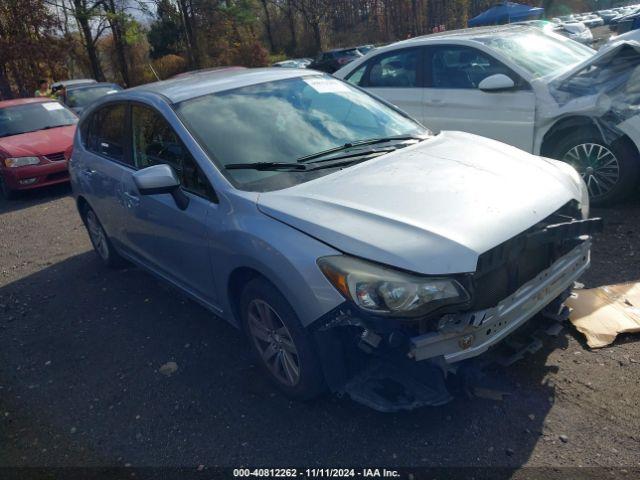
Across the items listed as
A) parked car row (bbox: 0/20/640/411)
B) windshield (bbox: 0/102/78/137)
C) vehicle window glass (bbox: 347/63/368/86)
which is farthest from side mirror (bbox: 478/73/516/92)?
windshield (bbox: 0/102/78/137)

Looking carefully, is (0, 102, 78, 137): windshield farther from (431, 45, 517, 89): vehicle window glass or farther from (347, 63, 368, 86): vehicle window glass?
(431, 45, 517, 89): vehicle window glass

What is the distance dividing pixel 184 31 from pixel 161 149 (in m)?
32.4

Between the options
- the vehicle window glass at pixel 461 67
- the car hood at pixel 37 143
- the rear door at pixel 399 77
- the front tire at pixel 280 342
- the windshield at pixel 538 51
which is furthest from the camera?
the car hood at pixel 37 143

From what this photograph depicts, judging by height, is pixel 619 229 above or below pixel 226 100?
below

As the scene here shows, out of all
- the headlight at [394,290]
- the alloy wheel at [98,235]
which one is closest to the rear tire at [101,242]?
the alloy wheel at [98,235]

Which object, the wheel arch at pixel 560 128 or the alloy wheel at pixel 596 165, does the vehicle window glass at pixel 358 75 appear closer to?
the wheel arch at pixel 560 128

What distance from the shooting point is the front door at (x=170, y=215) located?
339cm

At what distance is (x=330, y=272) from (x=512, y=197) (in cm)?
106

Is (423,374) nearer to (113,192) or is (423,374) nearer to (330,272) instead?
(330,272)

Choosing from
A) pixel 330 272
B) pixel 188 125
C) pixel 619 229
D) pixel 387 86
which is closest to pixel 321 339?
pixel 330 272

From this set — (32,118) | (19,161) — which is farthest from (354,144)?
(32,118)

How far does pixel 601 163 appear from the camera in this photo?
16.8 feet

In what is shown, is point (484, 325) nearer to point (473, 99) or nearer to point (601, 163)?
point (601, 163)

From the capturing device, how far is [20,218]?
27.4 feet
